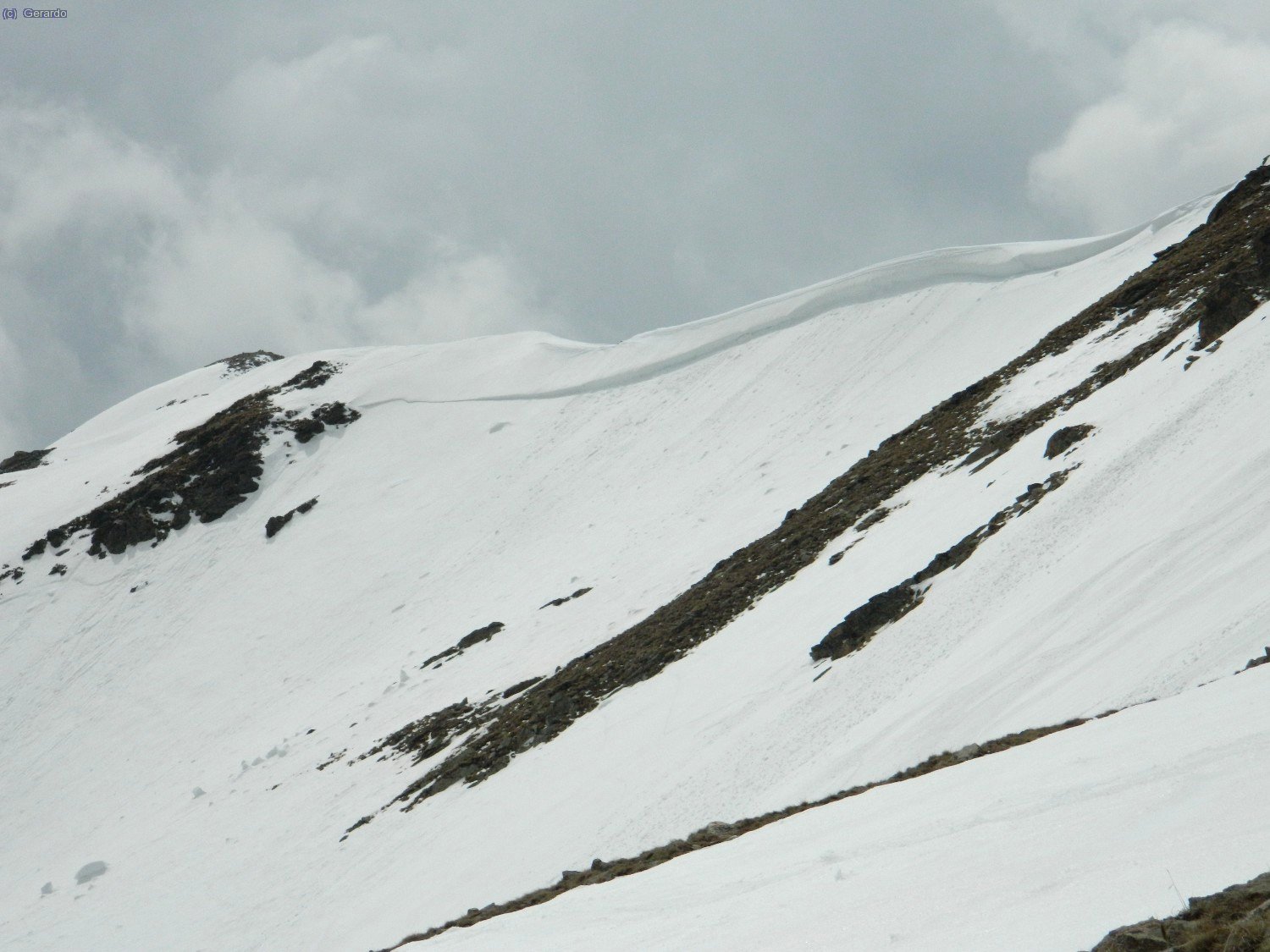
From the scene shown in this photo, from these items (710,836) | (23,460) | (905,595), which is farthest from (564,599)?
(23,460)

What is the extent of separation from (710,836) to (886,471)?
15.4 meters

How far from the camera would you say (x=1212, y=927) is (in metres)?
4.57

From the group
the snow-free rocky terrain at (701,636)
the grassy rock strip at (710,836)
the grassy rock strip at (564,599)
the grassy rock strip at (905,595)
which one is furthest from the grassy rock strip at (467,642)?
the grassy rock strip at (710,836)

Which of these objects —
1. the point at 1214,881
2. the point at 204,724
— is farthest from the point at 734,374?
the point at 1214,881

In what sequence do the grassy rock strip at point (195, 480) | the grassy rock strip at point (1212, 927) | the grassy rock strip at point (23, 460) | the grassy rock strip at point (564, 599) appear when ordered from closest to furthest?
1. the grassy rock strip at point (1212, 927)
2. the grassy rock strip at point (564, 599)
3. the grassy rock strip at point (195, 480)
4. the grassy rock strip at point (23, 460)

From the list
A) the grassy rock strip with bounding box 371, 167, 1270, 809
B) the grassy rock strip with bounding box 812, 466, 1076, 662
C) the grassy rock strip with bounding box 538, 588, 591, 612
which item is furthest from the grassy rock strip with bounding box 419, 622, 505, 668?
the grassy rock strip with bounding box 812, 466, 1076, 662

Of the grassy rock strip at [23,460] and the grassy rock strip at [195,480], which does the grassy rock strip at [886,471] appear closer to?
the grassy rock strip at [195,480]

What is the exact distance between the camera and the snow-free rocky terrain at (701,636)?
26.4ft

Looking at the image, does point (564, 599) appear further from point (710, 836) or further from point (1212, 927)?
point (1212, 927)

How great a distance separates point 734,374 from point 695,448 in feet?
22.5

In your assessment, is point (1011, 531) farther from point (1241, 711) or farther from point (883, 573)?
point (1241, 711)

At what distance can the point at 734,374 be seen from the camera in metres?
47.5

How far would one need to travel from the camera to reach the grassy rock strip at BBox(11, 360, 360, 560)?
5016 centimetres

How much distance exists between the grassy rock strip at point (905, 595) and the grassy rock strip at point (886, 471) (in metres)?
4.00
